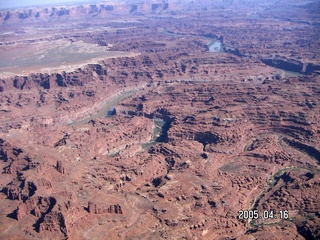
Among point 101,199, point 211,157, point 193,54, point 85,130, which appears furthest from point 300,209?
point 193,54

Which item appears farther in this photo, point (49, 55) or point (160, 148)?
point (49, 55)

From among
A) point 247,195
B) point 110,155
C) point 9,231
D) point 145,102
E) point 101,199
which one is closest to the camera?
point 9,231

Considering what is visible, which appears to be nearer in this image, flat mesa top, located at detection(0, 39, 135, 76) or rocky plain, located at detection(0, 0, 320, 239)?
rocky plain, located at detection(0, 0, 320, 239)

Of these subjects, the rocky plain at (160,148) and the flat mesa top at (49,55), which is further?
the flat mesa top at (49,55)

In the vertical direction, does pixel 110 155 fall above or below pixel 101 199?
below

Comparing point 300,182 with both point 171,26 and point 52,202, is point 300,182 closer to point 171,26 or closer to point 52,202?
point 52,202

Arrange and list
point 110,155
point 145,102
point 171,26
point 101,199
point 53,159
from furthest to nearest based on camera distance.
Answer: point 171,26, point 145,102, point 110,155, point 53,159, point 101,199

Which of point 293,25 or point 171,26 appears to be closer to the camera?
point 293,25
